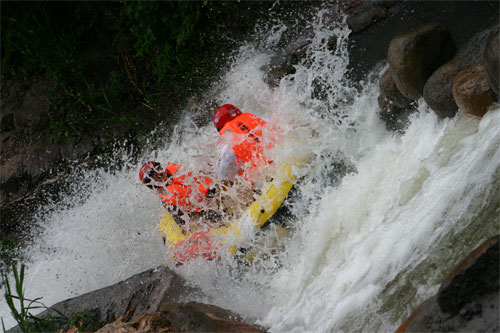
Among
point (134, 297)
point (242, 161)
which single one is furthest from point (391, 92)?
point (134, 297)

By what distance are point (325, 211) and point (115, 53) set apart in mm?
3538

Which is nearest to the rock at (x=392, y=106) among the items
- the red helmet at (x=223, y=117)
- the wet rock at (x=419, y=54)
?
the wet rock at (x=419, y=54)

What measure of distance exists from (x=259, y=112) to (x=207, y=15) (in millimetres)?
1397

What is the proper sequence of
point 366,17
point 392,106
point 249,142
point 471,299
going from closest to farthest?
1. point 471,299
2. point 392,106
3. point 249,142
4. point 366,17

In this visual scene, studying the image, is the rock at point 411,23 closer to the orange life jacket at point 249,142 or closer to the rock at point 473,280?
the orange life jacket at point 249,142

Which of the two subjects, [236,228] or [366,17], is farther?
[366,17]

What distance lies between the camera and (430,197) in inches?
101

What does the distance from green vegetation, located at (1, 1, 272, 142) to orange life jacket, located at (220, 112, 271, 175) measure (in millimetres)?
1675

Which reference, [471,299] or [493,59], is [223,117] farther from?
[471,299]

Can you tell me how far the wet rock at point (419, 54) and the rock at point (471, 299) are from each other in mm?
1909

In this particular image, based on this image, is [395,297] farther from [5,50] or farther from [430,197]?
[5,50]

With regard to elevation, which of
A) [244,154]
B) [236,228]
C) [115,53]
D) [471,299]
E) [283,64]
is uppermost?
[115,53]

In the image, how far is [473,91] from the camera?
274 centimetres

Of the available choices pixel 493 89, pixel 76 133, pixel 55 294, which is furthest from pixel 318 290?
pixel 76 133
